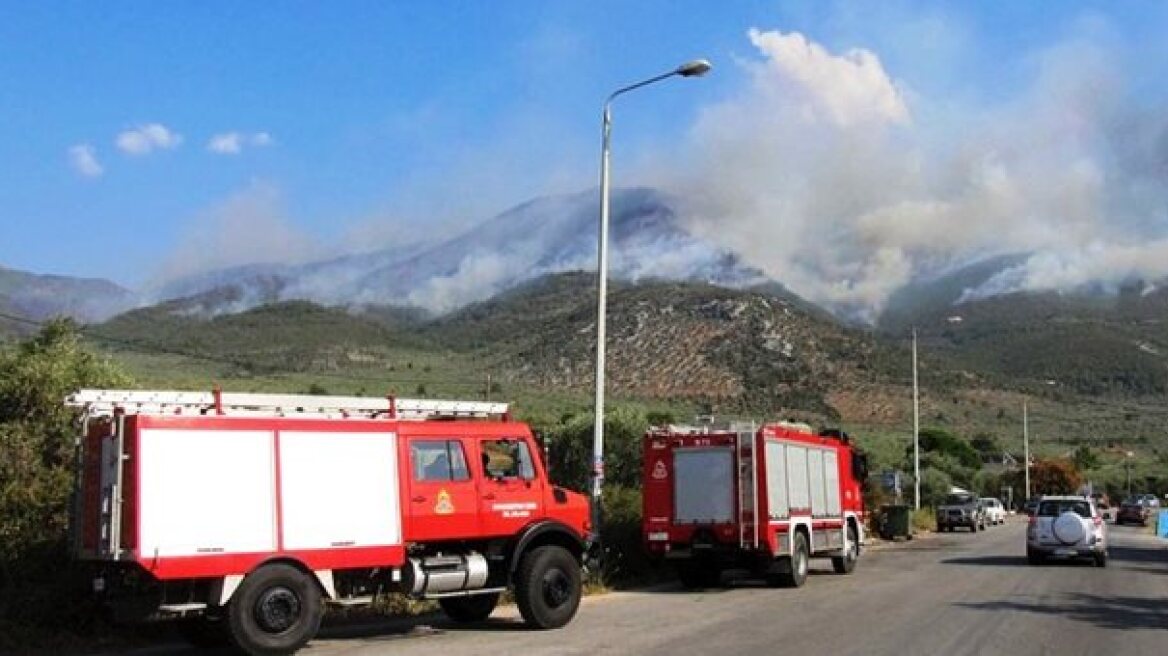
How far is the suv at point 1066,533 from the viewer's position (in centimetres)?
2780

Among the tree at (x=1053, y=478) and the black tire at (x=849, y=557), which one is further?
the tree at (x=1053, y=478)

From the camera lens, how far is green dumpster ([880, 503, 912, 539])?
41625mm

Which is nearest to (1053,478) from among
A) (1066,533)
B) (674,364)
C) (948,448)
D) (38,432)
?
(948,448)

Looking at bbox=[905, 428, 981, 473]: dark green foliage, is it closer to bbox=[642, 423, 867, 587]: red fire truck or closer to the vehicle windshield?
the vehicle windshield

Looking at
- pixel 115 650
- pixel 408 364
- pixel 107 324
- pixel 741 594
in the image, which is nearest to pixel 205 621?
pixel 115 650

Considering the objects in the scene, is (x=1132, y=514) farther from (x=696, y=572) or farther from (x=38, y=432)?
(x=38, y=432)

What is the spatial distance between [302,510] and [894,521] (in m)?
32.5

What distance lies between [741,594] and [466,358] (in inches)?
3161

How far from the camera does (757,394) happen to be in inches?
3054

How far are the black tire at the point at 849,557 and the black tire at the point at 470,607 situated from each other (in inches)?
434

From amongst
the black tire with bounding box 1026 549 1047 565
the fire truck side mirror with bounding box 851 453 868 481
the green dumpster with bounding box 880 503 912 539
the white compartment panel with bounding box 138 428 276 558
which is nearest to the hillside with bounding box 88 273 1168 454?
the green dumpster with bounding box 880 503 912 539

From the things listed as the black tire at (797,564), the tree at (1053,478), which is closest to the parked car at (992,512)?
the tree at (1053,478)

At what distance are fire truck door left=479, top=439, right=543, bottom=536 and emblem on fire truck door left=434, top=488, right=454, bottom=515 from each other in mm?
454

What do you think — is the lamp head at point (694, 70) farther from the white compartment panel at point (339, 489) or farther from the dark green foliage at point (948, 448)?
the dark green foliage at point (948, 448)
